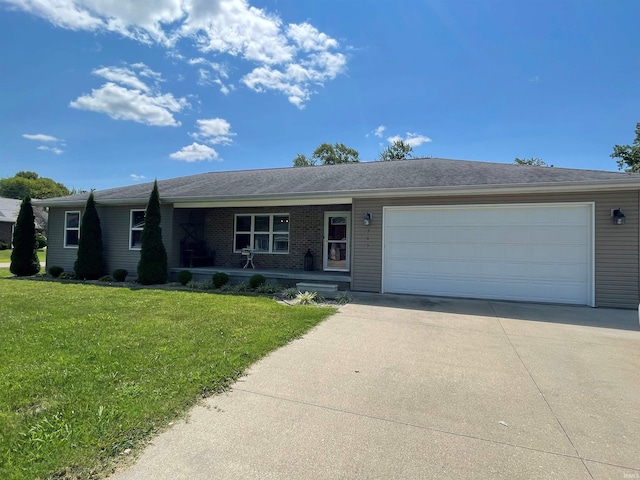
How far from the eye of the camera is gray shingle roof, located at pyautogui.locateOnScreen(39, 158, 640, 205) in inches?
320

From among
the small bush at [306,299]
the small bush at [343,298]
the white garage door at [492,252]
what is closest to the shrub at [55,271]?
the small bush at [306,299]

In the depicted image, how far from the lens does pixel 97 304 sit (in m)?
7.23

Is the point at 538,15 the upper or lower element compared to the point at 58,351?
upper

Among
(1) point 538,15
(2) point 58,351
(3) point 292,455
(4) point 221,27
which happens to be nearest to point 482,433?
Result: (3) point 292,455

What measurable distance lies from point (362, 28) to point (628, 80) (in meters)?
12.3

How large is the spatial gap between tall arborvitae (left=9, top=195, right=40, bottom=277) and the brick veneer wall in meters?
6.44

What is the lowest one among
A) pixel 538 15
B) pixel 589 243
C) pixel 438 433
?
pixel 438 433

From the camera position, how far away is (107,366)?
372 cm

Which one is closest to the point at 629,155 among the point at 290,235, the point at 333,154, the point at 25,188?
the point at 333,154

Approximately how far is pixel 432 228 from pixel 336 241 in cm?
384

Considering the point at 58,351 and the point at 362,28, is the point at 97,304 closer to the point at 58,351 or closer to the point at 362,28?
the point at 58,351

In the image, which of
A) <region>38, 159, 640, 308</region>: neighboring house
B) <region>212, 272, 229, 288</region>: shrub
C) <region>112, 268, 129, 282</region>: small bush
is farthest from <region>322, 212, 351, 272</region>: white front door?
<region>112, 268, 129, 282</region>: small bush

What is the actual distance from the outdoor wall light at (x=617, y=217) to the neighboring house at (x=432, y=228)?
0.03m

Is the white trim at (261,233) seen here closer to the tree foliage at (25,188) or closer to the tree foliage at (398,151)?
the tree foliage at (398,151)
